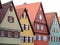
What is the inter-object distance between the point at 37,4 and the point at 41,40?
29.3 ft

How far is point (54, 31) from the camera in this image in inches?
2694

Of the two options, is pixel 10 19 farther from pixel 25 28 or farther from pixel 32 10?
pixel 32 10

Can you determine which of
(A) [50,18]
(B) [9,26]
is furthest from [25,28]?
(A) [50,18]

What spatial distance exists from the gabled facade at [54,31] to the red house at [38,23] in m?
1.99

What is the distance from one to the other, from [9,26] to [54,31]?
734 inches

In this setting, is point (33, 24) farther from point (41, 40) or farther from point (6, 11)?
point (6, 11)

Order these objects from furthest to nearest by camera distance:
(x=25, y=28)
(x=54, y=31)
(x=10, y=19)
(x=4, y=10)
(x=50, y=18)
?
1. (x=54, y=31)
2. (x=50, y=18)
3. (x=25, y=28)
4. (x=10, y=19)
5. (x=4, y=10)

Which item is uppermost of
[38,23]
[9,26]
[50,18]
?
[50,18]

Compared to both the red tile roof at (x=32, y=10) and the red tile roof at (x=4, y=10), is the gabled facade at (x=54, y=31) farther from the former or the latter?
the red tile roof at (x=4, y=10)

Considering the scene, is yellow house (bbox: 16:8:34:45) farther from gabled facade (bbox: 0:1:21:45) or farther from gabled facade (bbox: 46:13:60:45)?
gabled facade (bbox: 46:13:60:45)

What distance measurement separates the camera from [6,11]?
52.2 metres

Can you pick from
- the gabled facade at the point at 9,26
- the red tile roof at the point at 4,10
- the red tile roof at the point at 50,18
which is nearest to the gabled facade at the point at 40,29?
the red tile roof at the point at 50,18

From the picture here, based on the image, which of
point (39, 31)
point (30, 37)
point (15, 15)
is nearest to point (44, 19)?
point (39, 31)

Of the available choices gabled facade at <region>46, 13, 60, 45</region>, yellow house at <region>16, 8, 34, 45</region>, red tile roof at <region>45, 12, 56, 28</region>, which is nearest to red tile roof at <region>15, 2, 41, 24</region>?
yellow house at <region>16, 8, 34, 45</region>
